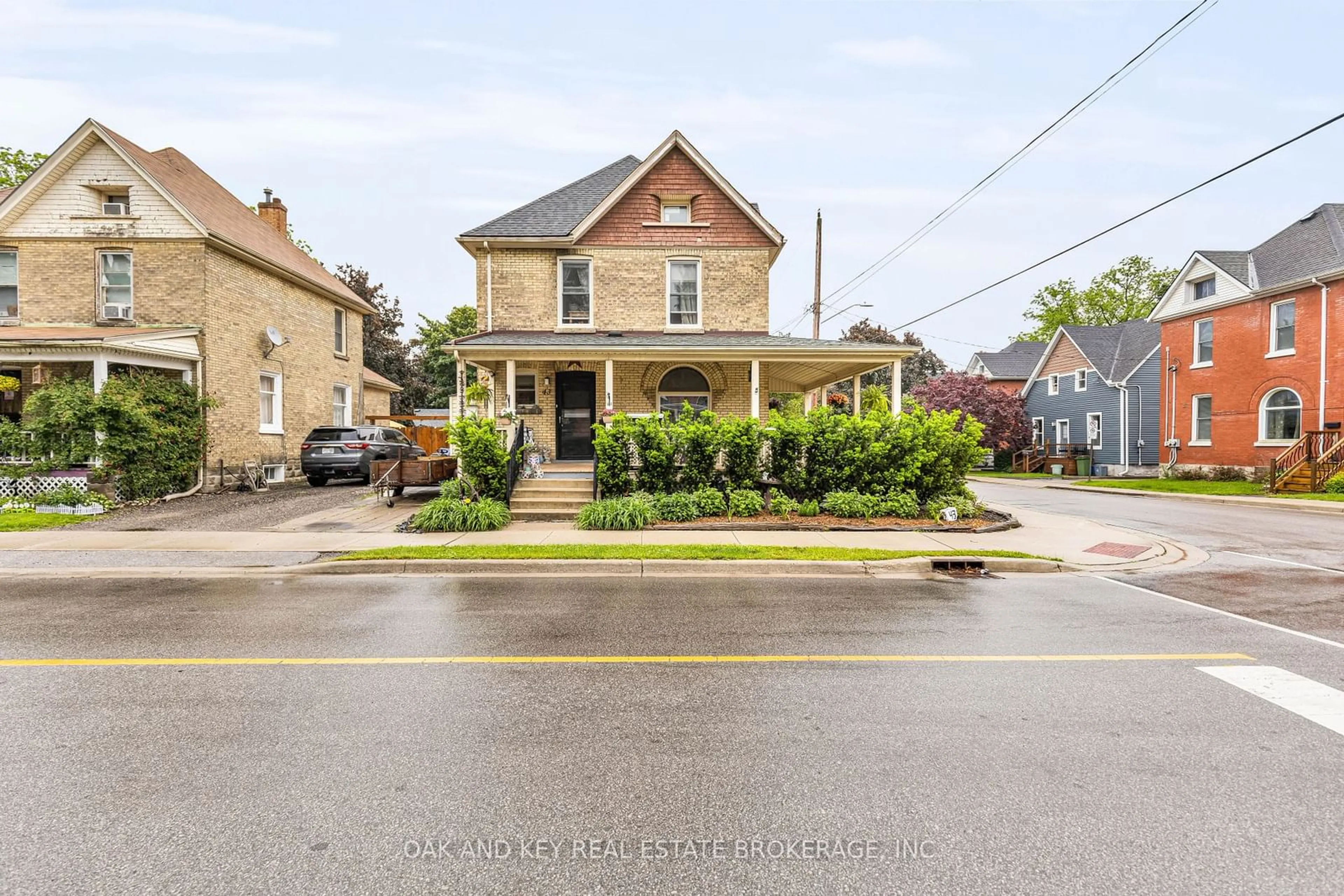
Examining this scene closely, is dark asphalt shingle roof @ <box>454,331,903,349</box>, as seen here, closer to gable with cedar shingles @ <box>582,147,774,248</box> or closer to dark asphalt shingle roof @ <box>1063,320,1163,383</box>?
gable with cedar shingles @ <box>582,147,774,248</box>

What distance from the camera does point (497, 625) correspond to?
242 inches

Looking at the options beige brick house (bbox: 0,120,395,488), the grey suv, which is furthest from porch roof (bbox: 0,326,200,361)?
the grey suv

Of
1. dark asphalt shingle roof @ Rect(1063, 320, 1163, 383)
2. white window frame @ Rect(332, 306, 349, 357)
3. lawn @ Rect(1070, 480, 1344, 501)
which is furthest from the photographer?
dark asphalt shingle roof @ Rect(1063, 320, 1163, 383)

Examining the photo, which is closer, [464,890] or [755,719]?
[464,890]

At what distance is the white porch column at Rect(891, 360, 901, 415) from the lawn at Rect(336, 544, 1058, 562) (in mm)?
5851

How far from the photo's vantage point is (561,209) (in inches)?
760

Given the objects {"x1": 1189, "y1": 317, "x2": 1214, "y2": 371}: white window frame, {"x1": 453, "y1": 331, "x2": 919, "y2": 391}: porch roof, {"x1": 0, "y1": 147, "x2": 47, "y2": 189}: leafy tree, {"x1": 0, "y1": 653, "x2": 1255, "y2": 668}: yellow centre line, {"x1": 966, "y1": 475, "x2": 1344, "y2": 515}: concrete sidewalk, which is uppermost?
{"x1": 0, "y1": 147, "x2": 47, "y2": 189}: leafy tree

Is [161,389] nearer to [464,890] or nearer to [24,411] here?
[24,411]

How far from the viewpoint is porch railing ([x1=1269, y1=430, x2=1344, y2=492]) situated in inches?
781

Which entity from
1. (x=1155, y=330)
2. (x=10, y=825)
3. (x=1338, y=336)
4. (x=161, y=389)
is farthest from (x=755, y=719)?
(x=1155, y=330)

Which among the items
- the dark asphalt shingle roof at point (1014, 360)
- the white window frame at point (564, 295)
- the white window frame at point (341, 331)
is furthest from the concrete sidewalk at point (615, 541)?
the dark asphalt shingle roof at point (1014, 360)

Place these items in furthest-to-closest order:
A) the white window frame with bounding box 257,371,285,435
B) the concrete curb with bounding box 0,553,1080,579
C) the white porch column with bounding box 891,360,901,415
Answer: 1. the white window frame with bounding box 257,371,285,435
2. the white porch column with bounding box 891,360,901,415
3. the concrete curb with bounding box 0,553,1080,579

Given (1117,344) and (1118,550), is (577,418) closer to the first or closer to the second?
(1118,550)

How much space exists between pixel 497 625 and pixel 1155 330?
125 ft
